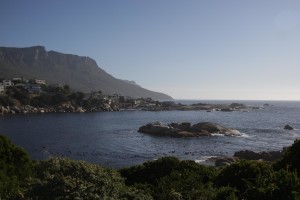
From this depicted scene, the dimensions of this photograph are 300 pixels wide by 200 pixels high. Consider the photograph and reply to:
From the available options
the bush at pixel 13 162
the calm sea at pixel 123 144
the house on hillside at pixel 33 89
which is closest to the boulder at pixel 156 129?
the calm sea at pixel 123 144

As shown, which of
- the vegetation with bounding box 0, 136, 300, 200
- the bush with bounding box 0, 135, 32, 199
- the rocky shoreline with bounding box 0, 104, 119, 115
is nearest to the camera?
the vegetation with bounding box 0, 136, 300, 200

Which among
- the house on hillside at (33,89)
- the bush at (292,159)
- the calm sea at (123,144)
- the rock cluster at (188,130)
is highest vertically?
the house on hillside at (33,89)

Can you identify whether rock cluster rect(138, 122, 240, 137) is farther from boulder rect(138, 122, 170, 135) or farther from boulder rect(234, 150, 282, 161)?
boulder rect(234, 150, 282, 161)

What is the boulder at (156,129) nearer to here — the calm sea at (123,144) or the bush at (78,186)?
the calm sea at (123,144)

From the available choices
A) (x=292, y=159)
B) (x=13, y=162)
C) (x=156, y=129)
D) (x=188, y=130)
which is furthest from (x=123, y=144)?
(x=292, y=159)

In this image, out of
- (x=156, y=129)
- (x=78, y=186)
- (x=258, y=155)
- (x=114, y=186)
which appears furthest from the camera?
(x=156, y=129)

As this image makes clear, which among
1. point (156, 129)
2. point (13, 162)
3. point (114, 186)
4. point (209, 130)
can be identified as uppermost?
point (114, 186)

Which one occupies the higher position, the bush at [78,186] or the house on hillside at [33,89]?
the house on hillside at [33,89]

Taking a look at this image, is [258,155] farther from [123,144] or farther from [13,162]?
→ [13,162]

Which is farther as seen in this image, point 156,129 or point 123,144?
point 156,129

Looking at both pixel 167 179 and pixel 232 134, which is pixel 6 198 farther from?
pixel 232 134

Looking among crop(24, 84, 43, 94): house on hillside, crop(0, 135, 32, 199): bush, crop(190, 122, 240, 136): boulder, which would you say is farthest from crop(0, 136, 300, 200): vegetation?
crop(24, 84, 43, 94): house on hillside

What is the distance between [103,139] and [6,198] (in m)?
66.4

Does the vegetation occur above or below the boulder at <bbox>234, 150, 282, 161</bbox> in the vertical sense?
above
